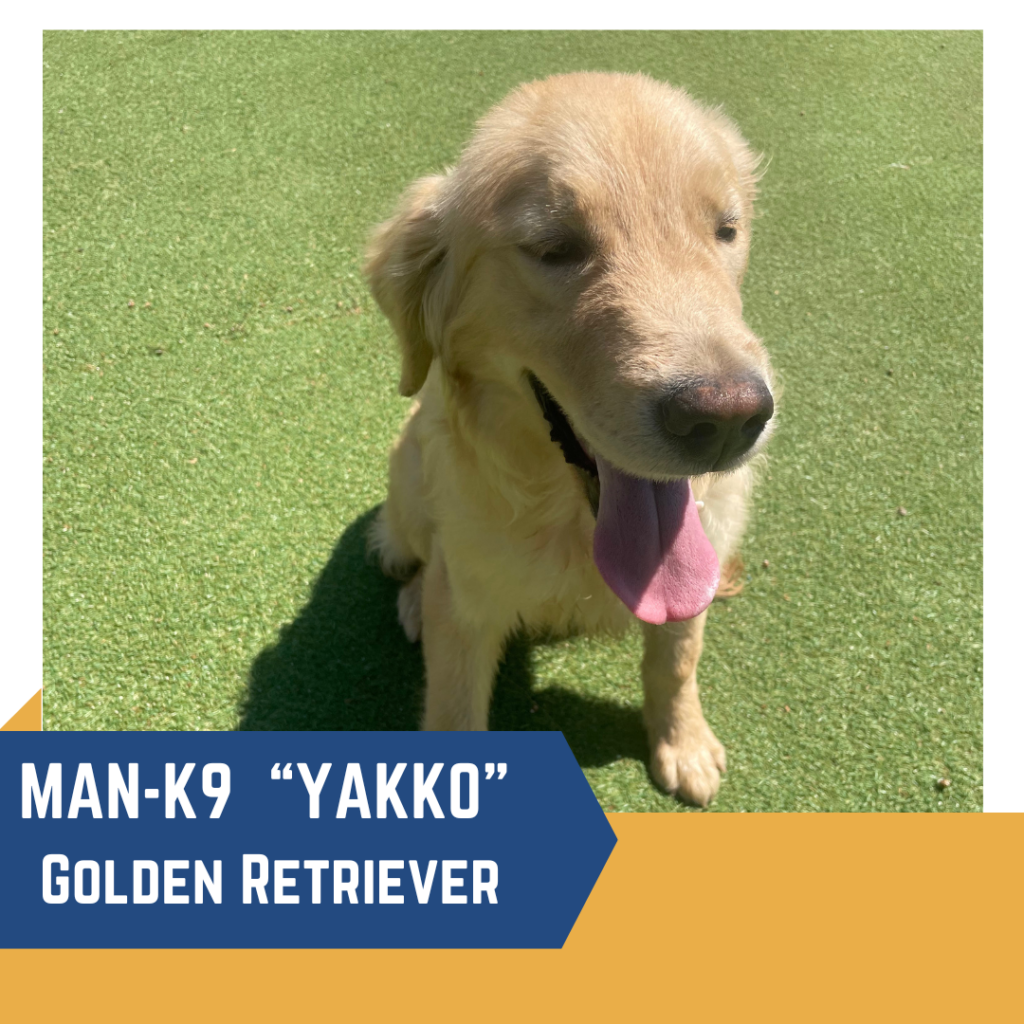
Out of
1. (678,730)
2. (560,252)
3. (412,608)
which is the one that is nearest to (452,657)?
(412,608)

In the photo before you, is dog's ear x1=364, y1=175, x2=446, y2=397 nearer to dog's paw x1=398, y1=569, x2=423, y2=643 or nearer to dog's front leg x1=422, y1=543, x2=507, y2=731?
dog's front leg x1=422, y1=543, x2=507, y2=731

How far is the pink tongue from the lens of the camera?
2105 mm

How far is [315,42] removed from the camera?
4742mm

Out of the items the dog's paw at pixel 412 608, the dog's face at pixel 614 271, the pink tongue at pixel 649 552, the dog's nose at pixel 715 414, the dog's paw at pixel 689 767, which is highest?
the dog's face at pixel 614 271

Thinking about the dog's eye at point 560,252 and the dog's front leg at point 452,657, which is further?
the dog's front leg at point 452,657

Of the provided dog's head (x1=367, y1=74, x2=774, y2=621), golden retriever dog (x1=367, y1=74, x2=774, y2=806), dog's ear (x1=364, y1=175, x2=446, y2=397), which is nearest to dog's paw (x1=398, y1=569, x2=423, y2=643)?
golden retriever dog (x1=367, y1=74, x2=774, y2=806)

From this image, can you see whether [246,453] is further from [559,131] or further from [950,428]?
[950,428]

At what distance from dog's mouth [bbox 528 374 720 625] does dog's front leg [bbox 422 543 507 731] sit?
2.11 feet

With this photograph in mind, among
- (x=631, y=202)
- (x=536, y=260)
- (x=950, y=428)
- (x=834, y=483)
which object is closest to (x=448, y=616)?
(x=536, y=260)

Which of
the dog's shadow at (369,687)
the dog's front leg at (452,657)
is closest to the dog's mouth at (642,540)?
the dog's front leg at (452,657)

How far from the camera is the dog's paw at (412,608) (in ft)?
10.2

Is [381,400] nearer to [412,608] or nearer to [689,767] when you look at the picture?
[412,608]

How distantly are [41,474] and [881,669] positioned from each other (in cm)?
309

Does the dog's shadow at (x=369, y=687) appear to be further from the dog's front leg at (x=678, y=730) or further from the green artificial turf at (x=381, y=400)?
the dog's front leg at (x=678, y=730)
